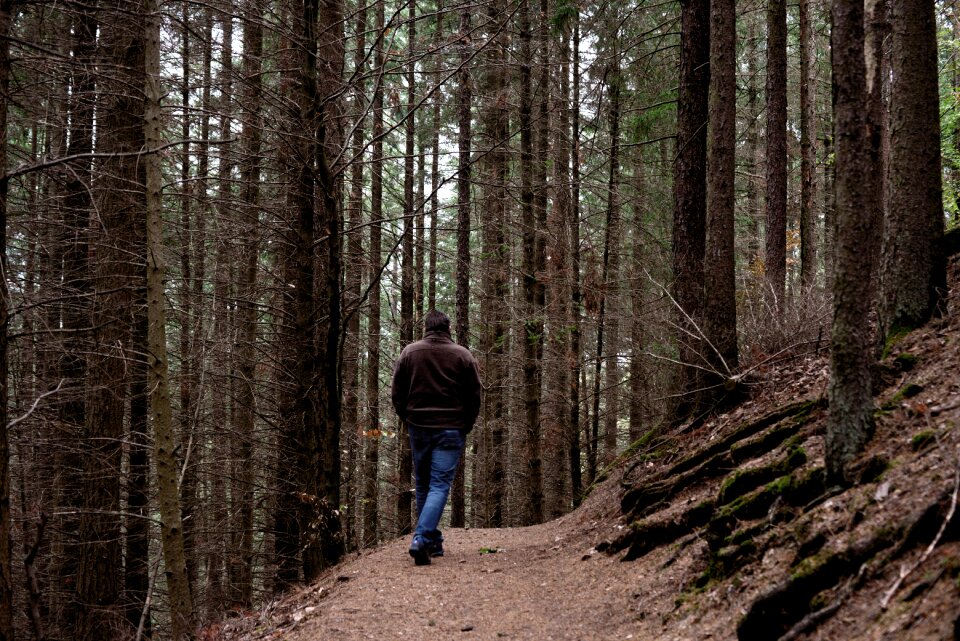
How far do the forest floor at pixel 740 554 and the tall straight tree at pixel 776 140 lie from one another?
16.4 ft

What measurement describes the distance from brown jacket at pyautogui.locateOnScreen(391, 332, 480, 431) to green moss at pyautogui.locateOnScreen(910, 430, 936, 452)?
4.33m

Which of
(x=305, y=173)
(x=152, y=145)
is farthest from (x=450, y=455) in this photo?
(x=152, y=145)

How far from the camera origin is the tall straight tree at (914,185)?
5.57 m

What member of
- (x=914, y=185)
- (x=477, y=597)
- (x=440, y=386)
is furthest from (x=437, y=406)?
(x=914, y=185)

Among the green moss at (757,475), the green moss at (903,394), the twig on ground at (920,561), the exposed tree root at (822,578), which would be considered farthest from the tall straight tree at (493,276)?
the twig on ground at (920,561)

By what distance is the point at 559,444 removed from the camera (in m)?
15.7

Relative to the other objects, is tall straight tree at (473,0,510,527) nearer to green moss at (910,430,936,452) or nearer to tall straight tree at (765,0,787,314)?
tall straight tree at (765,0,787,314)

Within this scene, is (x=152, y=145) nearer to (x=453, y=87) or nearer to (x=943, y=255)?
(x=943, y=255)

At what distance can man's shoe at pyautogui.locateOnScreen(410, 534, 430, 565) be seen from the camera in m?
6.97

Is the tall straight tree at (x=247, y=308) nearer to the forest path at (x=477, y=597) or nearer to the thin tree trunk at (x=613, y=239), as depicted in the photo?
the forest path at (x=477, y=597)

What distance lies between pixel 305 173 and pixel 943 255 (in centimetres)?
634

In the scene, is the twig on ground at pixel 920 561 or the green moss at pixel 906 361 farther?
the green moss at pixel 906 361

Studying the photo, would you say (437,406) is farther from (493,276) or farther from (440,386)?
(493,276)

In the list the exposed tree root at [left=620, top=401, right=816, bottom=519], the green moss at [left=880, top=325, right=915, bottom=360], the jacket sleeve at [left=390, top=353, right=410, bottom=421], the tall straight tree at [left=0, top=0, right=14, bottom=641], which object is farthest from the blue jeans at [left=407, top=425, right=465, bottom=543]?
the green moss at [left=880, top=325, right=915, bottom=360]
